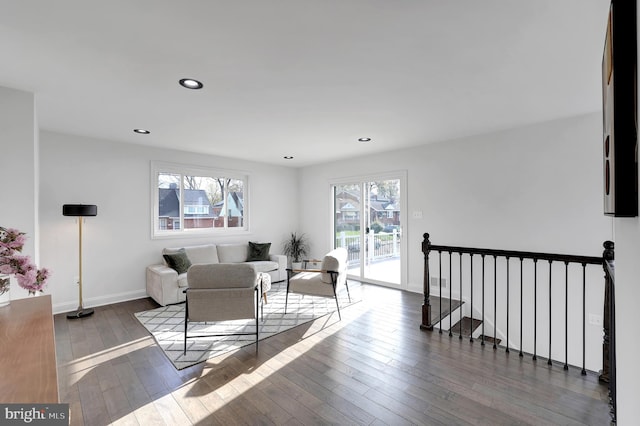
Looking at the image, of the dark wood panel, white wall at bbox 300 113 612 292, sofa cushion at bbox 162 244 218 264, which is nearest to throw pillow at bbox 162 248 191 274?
sofa cushion at bbox 162 244 218 264

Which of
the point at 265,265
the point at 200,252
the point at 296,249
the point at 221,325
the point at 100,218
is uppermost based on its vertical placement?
the point at 100,218

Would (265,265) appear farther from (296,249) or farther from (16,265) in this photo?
(16,265)

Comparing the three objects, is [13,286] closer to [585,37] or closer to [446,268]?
[585,37]

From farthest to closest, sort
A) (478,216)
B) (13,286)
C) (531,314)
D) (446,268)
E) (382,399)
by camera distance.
A: (446,268), (478,216), (531,314), (13,286), (382,399)

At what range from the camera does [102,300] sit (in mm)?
4430

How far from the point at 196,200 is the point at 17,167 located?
3052 mm

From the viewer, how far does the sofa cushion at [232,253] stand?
216 inches

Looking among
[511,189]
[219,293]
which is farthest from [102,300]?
[511,189]

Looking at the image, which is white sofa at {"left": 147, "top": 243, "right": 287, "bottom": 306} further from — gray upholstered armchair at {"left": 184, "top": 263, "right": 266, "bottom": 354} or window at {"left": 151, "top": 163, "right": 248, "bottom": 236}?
gray upholstered armchair at {"left": 184, "top": 263, "right": 266, "bottom": 354}

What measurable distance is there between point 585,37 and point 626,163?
5.51ft

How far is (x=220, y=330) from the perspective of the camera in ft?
11.4

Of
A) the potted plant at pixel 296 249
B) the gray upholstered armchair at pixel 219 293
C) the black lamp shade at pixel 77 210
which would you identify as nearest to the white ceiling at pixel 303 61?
the black lamp shade at pixel 77 210

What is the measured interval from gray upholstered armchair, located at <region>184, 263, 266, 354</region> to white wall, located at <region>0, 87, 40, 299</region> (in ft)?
4.48

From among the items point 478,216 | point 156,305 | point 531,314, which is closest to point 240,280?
point 156,305
